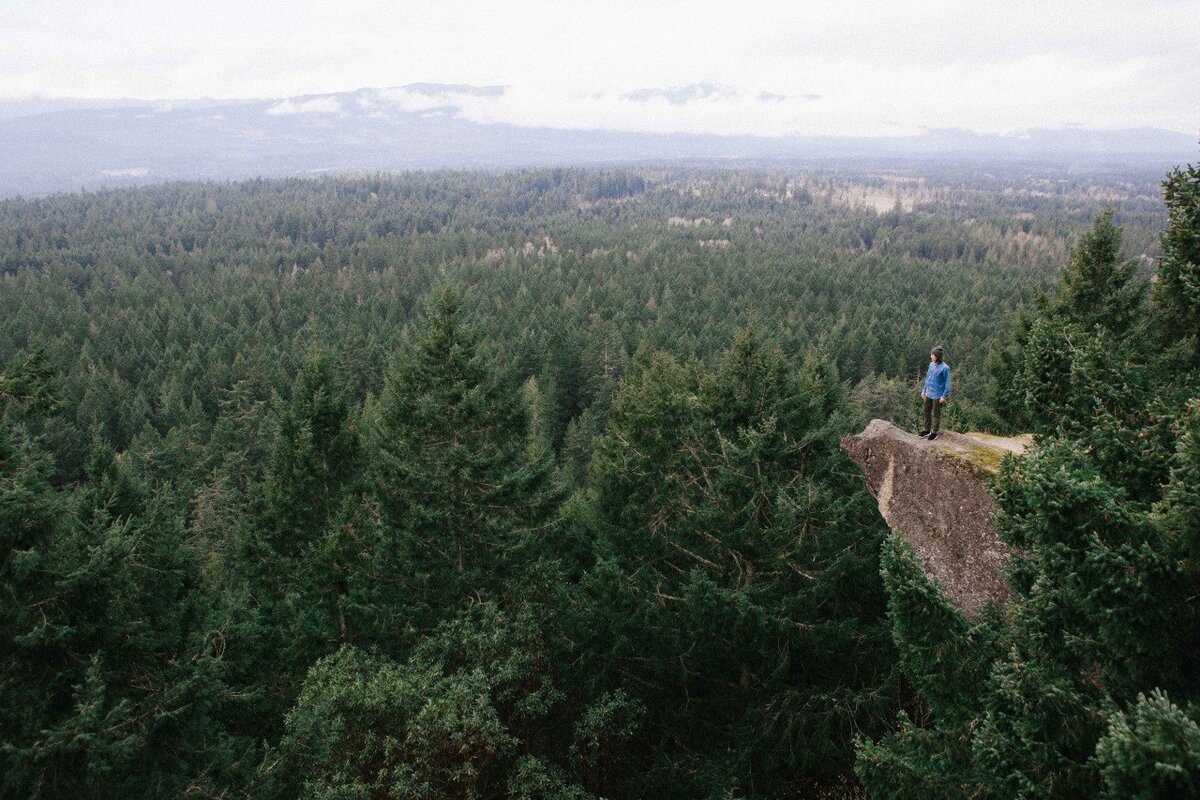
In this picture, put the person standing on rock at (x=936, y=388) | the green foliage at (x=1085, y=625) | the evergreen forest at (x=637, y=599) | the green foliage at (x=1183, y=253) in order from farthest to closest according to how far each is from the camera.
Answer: the person standing on rock at (x=936, y=388), the green foliage at (x=1183, y=253), the evergreen forest at (x=637, y=599), the green foliage at (x=1085, y=625)

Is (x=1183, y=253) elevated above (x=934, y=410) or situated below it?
above

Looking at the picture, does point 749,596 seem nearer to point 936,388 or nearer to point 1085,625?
point 936,388

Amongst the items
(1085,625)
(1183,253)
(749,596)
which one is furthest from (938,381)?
(1085,625)

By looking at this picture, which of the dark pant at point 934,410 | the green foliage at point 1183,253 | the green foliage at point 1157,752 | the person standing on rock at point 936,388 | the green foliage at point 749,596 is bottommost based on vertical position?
the green foliage at point 749,596

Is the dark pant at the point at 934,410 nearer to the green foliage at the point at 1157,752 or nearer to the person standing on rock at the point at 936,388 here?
the person standing on rock at the point at 936,388

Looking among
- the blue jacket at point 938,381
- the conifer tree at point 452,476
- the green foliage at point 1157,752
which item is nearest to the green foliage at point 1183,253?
the blue jacket at point 938,381

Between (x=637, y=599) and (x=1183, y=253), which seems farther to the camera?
(x=637, y=599)

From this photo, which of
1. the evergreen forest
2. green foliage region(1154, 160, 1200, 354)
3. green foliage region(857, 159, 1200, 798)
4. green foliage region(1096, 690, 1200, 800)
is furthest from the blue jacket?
green foliage region(1096, 690, 1200, 800)

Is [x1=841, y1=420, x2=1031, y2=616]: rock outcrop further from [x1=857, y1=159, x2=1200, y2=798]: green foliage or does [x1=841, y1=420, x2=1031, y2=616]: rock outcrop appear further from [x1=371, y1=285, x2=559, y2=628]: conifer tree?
[x1=371, y1=285, x2=559, y2=628]: conifer tree

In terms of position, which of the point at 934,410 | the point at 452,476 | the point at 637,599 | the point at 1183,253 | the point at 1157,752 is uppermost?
the point at 1183,253
